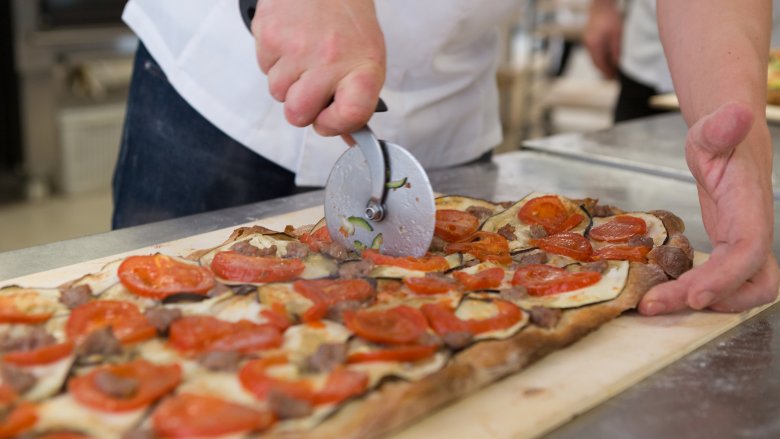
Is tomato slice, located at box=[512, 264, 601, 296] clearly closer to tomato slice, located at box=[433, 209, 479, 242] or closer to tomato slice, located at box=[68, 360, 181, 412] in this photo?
tomato slice, located at box=[433, 209, 479, 242]

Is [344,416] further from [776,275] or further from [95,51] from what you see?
[95,51]

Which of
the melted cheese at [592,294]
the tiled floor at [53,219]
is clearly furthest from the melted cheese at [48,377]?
the tiled floor at [53,219]

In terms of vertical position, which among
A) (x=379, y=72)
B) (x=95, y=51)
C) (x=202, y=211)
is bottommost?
(x=95, y=51)

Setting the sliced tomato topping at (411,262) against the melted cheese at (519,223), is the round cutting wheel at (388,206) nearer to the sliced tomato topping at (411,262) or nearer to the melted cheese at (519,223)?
the sliced tomato topping at (411,262)

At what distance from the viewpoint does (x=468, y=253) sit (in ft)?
5.09

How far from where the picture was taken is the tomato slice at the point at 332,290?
1.27 m

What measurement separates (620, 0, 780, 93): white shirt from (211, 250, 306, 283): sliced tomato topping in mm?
2833

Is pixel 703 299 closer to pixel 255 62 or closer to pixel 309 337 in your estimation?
pixel 309 337

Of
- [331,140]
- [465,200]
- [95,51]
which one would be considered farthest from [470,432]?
[95,51]

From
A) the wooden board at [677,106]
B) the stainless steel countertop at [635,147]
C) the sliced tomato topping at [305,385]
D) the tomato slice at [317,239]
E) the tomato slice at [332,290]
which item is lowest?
the wooden board at [677,106]

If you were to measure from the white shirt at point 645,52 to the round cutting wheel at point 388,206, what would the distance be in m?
2.65

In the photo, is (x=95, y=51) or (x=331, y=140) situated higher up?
(x=331, y=140)

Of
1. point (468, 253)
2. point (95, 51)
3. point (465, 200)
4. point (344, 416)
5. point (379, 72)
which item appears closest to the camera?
point (344, 416)

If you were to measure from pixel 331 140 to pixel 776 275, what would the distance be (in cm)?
99
